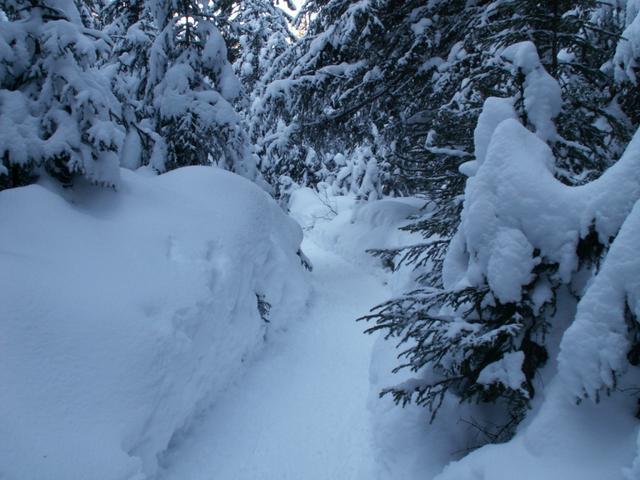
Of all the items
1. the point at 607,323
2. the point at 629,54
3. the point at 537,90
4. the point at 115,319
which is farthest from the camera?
the point at 629,54

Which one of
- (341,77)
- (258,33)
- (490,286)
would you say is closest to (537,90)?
(490,286)

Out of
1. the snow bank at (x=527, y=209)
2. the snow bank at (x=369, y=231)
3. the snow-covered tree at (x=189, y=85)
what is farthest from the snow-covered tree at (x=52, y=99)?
the snow bank at (x=369, y=231)

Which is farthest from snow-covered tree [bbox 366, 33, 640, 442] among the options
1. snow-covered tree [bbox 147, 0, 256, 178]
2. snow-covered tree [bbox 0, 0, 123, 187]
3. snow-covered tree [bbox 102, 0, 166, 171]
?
snow-covered tree [bbox 102, 0, 166, 171]

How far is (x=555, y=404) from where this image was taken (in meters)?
2.87

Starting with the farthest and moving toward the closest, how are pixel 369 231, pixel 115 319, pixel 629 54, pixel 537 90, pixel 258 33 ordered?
Answer: 1. pixel 258 33
2. pixel 369 231
3. pixel 629 54
4. pixel 115 319
5. pixel 537 90

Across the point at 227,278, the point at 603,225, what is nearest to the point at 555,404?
the point at 603,225

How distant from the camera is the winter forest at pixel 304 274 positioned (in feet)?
9.79

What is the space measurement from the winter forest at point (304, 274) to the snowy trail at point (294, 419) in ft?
0.14

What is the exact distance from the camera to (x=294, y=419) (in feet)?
19.5

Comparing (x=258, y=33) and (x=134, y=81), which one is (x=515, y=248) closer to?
(x=134, y=81)

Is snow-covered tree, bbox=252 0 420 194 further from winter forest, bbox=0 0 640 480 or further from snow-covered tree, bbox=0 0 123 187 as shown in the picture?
snow-covered tree, bbox=0 0 123 187

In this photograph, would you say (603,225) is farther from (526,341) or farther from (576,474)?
(576,474)

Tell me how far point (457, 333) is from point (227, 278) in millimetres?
4636

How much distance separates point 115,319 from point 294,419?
9.45ft
